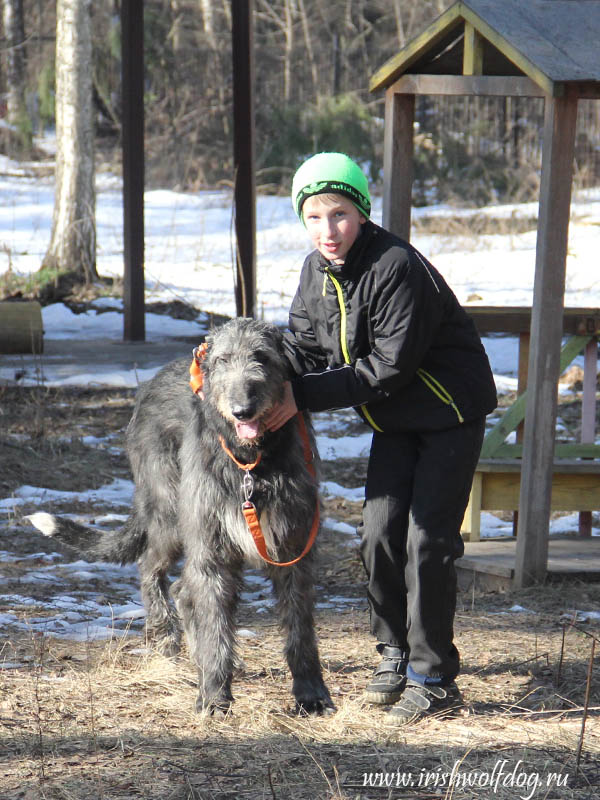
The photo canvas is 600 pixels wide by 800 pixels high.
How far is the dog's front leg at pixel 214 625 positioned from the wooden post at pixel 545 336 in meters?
1.98

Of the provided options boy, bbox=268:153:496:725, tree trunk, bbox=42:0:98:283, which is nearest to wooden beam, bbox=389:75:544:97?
boy, bbox=268:153:496:725

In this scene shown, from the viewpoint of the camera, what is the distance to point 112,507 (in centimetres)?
628

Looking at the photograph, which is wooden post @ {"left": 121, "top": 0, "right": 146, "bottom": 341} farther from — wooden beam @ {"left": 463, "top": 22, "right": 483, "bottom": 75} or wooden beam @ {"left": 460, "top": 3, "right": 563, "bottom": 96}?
wooden beam @ {"left": 460, "top": 3, "right": 563, "bottom": 96}

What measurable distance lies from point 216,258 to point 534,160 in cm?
837

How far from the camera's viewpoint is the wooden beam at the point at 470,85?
4.82m

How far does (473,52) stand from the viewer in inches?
196

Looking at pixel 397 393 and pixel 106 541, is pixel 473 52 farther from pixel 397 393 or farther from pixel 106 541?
pixel 106 541

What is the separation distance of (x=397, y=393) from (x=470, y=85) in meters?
2.19

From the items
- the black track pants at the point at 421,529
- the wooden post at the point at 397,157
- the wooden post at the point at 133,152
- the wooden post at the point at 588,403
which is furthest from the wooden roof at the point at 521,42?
the wooden post at the point at 133,152

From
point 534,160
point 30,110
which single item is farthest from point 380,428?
point 30,110

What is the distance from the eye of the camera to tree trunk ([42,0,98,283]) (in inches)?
515

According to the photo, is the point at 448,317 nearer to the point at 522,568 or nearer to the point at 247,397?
the point at 247,397

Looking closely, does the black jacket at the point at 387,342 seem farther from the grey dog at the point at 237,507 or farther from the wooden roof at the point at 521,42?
the wooden roof at the point at 521,42

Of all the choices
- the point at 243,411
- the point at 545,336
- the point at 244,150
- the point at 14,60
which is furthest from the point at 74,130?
the point at 14,60
